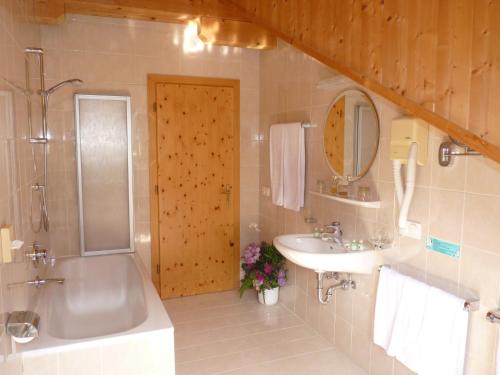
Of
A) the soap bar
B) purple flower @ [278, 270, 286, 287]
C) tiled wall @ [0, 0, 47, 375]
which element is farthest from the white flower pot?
the soap bar

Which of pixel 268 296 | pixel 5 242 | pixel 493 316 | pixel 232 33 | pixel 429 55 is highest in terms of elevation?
pixel 232 33

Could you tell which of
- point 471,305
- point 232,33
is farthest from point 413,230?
point 232,33

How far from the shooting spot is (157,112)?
12.9 ft

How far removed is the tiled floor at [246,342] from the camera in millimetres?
2861

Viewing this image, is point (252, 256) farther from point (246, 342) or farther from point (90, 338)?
point (90, 338)

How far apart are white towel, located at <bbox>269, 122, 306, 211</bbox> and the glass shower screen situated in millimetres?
1322

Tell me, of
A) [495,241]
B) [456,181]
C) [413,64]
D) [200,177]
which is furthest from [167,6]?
[495,241]

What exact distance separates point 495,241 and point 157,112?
2996mm

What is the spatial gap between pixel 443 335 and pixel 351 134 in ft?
4.67

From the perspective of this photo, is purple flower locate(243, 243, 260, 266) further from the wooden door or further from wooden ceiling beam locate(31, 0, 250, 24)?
wooden ceiling beam locate(31, 0, 250, 24)

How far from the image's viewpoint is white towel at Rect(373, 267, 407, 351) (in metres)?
2.31

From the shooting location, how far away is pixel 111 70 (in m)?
3.73

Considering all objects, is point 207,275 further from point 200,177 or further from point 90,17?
point 90,17

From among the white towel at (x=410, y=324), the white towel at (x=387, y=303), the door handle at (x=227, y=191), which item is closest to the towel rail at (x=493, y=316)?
the white towel at (x=410, y=324)
